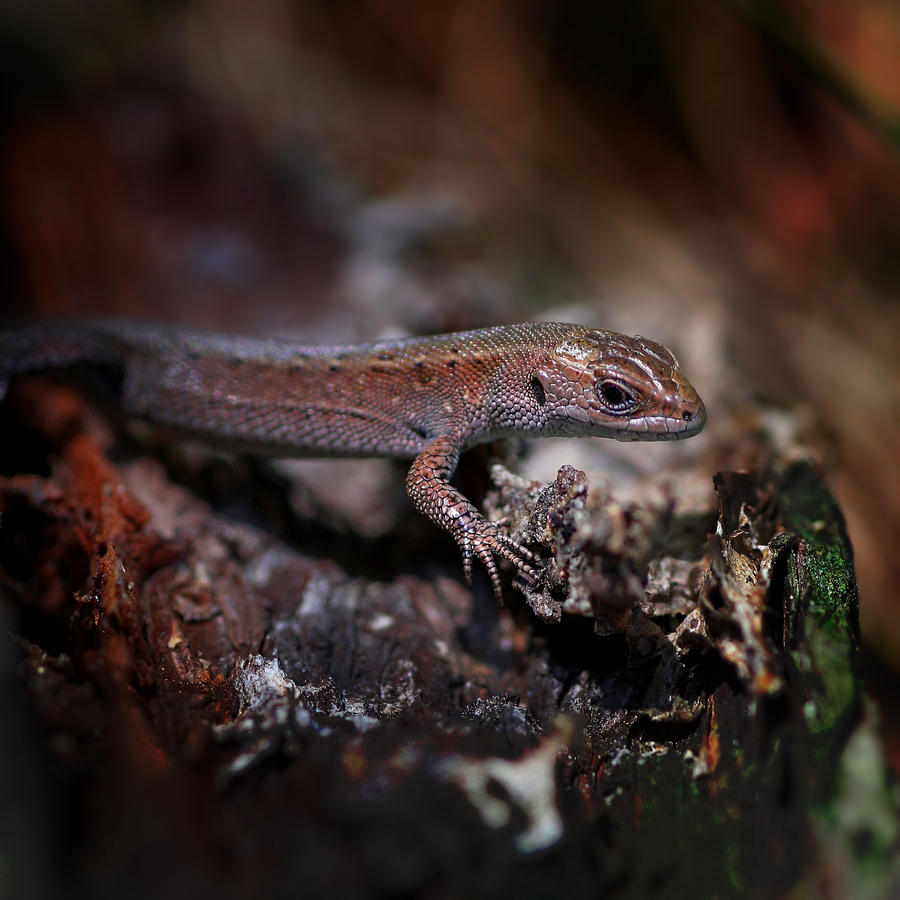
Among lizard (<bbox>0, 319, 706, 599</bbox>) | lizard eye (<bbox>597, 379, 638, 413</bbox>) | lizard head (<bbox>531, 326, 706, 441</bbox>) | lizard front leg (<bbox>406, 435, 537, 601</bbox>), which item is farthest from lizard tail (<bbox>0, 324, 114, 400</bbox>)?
lizard eye (<bbox>597, 379, 638, 413</bbox>)

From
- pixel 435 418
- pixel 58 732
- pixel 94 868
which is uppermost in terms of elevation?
pixel 435 418

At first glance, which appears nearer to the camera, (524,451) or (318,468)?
(524,451)

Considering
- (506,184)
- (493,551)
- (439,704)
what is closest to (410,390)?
(493,551)

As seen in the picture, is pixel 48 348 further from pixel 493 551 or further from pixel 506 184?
pixel 506 184

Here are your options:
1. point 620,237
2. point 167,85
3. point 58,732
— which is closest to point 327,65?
point 167,85

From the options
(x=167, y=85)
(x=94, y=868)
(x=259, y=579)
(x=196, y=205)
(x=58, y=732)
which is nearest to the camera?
(x=94, y=868)

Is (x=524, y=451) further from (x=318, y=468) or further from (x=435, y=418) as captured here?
(x=318, y=468)

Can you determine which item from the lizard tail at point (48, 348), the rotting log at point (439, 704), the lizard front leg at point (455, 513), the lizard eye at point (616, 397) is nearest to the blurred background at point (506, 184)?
the lizard tail at point (48, 348)
